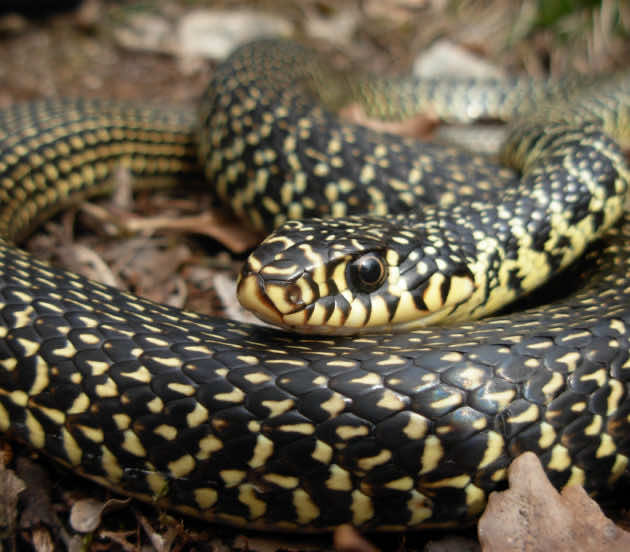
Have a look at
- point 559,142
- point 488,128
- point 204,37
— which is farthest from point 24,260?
point 204,37

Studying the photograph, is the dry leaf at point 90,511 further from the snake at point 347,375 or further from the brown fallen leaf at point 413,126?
the brown fallen leaf at point 413,126

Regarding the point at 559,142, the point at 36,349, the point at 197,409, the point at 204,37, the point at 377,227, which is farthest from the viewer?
the point at 204,37

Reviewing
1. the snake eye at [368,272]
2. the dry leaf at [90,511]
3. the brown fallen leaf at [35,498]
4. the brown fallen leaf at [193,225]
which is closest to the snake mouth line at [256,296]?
the snake eye at [368,272]

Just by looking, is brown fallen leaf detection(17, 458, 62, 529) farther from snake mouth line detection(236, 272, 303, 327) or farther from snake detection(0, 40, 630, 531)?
snake mouth line detection(236, 272, 303, 327)

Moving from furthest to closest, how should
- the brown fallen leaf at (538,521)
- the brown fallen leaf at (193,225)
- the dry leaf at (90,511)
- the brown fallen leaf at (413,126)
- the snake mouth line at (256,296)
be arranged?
the brown fallen leaf at (413,126)
the brown fallen leaf at (193,225)
the dry leaf at (90,511)
the snake mouth line at (256,296)
the brown fallen leaf at (538,521)

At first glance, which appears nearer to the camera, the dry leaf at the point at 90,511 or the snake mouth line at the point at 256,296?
the snake mouth line at the point at 256,296

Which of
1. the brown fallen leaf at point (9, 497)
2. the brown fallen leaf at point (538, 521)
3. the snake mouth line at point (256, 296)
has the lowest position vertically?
the brown fallen leaf at point (9, 497)

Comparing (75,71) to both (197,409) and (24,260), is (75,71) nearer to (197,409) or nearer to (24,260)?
(24,260)
